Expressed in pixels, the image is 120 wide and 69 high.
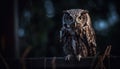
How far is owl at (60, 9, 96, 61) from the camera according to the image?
2.73 metres

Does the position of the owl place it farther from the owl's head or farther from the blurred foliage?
the blurred foliage

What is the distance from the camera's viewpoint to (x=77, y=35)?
2.75 meters

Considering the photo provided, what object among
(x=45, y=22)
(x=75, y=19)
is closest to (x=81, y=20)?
(x=75, y=19)

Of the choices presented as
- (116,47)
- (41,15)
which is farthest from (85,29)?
(41,15)

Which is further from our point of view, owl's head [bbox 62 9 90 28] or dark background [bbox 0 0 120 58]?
dark background [bbox 0 0 120 58]

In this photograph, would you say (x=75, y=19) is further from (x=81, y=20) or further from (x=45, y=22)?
(x=45, y=22)

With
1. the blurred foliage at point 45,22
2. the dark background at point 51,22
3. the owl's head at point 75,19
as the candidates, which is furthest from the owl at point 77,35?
the blurred foliage at point 45,22

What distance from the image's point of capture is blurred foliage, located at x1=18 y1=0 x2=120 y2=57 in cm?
478

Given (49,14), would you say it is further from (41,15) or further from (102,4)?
(102,4)

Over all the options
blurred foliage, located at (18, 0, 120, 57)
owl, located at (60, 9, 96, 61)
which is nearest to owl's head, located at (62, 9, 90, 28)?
owl, located at (60, 9, 96, 61)

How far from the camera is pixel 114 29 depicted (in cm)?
482

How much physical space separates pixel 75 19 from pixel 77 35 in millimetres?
105

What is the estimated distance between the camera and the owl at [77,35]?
2732 mm

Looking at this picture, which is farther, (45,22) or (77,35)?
(45,22)
